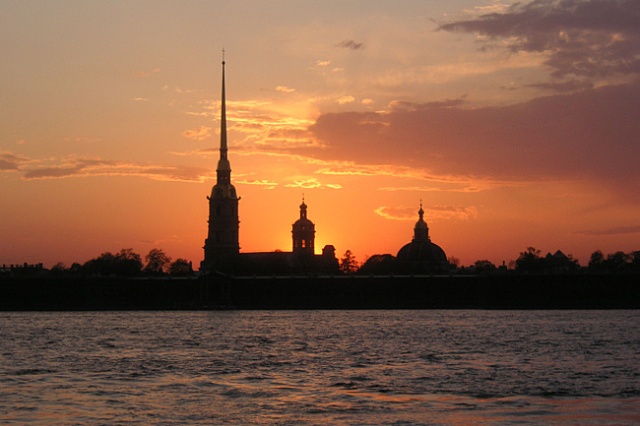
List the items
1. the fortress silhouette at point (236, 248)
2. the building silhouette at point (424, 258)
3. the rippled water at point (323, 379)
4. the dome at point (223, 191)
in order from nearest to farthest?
1. the rippled water at point (323, 379)
2. the fortress silhouette at point (236, 248)
3. the dome at point (223, 191)
4. the building silhouette at point (424, 258)

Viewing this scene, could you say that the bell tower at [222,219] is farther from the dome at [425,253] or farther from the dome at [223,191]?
the dome at [425,253]

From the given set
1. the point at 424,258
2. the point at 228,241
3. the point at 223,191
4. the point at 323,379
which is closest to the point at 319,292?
the point at 228,241

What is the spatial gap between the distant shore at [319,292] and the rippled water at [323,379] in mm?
71116

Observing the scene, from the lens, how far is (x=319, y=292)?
148 metres

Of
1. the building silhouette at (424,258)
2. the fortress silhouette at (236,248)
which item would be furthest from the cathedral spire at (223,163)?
the building silhouette at (424,258)

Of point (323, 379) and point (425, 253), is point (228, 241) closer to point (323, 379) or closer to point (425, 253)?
point (425, 253)

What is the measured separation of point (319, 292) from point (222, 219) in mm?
37586

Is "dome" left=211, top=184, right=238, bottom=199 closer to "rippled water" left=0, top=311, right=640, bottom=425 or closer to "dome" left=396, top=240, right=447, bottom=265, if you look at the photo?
"dome" left=396, top=240, right=447, bottom=265

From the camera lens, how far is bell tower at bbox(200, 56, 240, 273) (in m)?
182

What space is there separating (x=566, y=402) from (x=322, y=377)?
33.9 feet

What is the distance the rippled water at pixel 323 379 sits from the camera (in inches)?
1271

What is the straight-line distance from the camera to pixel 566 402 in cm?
3450

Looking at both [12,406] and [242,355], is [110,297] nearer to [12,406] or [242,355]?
[242,355]

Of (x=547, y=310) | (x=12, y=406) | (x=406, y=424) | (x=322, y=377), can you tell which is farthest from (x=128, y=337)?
(x=547, y=310)
